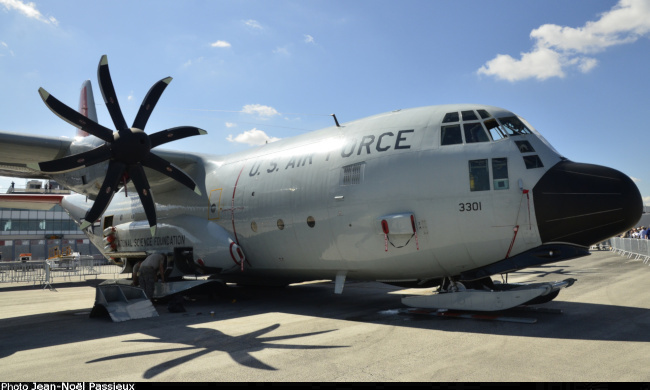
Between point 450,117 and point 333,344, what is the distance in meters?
5.18

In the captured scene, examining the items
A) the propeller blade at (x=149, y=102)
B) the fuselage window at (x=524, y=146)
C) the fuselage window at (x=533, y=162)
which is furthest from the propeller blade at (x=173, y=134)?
the fuselage window at (x=533, y=162)

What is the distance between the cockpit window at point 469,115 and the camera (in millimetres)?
9327

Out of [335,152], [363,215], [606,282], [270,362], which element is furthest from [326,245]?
[606,282]

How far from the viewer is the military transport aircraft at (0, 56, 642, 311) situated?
8.35 m

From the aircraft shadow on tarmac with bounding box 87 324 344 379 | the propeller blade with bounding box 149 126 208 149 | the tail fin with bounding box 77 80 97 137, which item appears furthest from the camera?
the tail fin with bounding box 77 80 97 137

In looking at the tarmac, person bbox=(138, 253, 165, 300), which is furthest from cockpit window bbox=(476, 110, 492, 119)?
person bbox=(138, 253, 165, 300)

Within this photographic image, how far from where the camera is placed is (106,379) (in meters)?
5.56

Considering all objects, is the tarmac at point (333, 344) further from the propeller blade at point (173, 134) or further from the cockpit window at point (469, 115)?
→ the propeller blade at point (173, 134)

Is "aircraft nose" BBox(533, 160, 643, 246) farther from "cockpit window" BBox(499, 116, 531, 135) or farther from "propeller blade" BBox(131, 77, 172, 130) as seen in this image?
"propeller blade" BBox(131, 77, 172, 130)

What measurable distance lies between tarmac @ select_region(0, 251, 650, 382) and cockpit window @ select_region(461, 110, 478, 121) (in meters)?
3.98

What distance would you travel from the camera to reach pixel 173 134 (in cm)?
1209

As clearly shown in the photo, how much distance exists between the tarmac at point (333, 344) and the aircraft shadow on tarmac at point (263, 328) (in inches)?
0.9

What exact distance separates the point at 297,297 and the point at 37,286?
1318 cm

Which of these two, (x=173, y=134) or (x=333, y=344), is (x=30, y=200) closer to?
(x=173, y=134)
